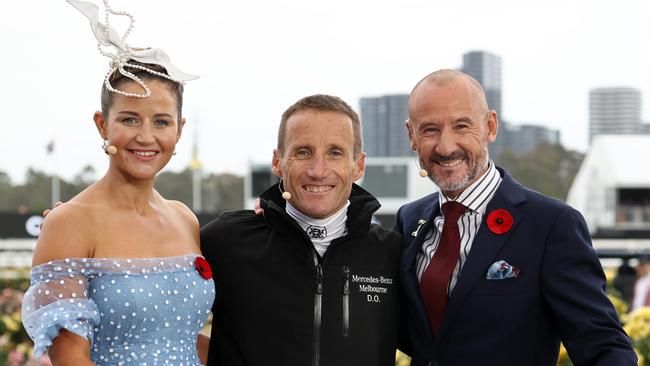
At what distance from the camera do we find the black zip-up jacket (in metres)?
3.22

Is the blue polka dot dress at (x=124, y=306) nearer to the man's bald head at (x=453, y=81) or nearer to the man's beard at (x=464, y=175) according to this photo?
the man's beard at (x=464, y=175)

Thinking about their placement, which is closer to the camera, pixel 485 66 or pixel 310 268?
pixel 310 268

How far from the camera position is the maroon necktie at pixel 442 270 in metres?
3.27

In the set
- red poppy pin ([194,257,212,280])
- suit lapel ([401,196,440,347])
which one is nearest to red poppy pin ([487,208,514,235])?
suit lapel ([401,196,440,347])

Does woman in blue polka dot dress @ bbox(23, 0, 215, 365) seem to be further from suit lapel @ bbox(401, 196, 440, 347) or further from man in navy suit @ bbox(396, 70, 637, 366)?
man in navy suit @ bbox(396, 70, 637, 366)

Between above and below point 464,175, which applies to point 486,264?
below

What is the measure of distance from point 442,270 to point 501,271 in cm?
23

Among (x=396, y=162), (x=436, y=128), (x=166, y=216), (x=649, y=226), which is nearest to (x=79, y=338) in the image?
(x=166, y=216)

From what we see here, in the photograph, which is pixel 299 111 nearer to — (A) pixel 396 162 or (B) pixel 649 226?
(A) pixel 396 162

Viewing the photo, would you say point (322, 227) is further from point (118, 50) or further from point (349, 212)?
point (118, 50)

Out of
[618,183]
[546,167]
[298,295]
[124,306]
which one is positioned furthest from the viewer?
[546,167]

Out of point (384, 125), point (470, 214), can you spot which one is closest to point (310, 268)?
point (470, 214)

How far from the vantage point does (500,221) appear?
10.7 ft

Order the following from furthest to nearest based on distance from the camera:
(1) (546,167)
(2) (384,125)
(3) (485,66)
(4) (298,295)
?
(3) (485,66)
(1) (546,167)
(2) (384,125)
(4) (298,295)
